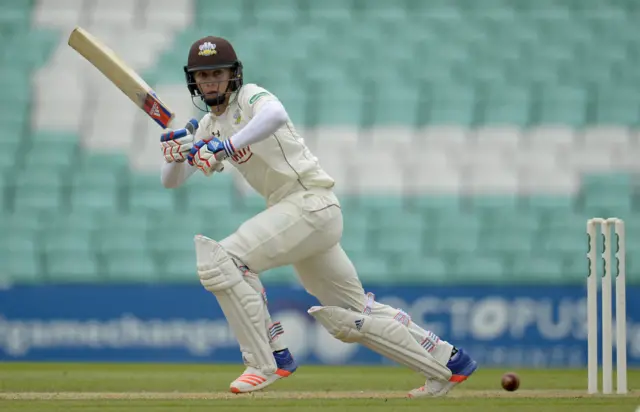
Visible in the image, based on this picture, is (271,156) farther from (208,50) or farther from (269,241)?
(208,50)

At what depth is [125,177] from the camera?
816cm

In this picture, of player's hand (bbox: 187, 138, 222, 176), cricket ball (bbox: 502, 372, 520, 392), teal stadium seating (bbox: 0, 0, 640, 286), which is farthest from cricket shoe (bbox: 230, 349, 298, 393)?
teal stadium seating (bbox: 0, 0, 640, 286)

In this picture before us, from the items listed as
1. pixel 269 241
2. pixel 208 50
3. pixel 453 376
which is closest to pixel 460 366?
pixel 453 376

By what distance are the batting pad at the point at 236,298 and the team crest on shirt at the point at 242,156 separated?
362 mm

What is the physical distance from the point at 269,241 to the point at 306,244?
5.9 inches

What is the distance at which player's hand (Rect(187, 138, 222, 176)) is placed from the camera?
168 inches

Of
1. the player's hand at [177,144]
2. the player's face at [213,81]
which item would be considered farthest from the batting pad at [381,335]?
the player's face at [213,81]

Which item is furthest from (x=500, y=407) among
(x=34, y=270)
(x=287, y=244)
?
(x=34, y=270)

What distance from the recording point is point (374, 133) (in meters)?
8.38

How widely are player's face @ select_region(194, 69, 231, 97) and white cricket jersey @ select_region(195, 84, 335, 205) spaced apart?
0.07 m

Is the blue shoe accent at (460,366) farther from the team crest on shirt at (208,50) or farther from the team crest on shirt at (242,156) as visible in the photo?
the team crest on shirt at (208,50)

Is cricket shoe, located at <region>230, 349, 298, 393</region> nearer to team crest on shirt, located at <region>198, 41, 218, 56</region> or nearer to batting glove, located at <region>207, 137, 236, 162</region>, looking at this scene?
batting glove, located at <region>207, 137, 236, 162</region>

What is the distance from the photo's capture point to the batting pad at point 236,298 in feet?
14.0

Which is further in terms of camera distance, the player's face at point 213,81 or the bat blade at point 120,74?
Answer: the bat blade at point 120,74
